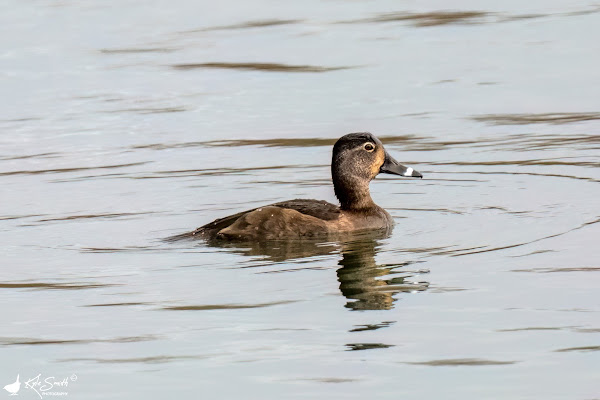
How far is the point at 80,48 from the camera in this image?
23.2m

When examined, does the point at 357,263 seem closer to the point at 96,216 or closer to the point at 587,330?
the point at 587,330

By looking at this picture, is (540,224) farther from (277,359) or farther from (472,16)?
(472,16)

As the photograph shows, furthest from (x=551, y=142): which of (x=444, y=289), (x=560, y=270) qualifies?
(x=444, y=289)

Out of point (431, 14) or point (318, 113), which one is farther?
point (431, 14)

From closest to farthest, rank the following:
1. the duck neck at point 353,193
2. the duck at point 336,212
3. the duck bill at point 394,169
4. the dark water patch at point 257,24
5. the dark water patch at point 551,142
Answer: the duck at point 336,212
the duck neck at point 353,193
the duck bill at point 394,169
the dark water patch at point 551,142
the dark water patch at point 257,24

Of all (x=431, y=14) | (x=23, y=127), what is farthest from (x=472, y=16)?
(x=23, y=127)

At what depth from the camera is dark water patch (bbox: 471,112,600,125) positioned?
16.5 metres

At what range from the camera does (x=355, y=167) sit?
12.8 meters

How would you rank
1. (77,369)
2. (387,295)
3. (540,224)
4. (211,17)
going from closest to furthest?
(77,369) → (387,295) → (540,224) → (211,17)

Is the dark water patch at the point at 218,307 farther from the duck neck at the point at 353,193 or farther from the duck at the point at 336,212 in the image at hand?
the duck neck at the point at 353,193

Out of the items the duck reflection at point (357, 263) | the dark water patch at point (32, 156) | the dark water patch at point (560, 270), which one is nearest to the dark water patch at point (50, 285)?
the duck reflection at point (357, 263)

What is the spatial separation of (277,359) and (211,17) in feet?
56.4

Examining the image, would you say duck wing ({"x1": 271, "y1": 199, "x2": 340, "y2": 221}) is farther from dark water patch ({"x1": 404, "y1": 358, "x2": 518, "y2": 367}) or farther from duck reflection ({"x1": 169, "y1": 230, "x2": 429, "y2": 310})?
dark water patch ({"x1": 404, "y1": 358, "x2": 518, "y2": 367})

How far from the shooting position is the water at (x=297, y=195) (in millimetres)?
8320
